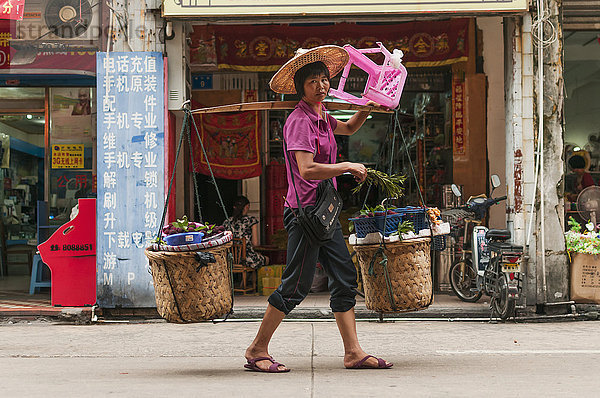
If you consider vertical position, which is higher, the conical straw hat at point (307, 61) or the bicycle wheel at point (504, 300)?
the conical straw hat at point (307, 61)

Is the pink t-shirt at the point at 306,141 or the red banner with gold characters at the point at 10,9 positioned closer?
the pink t-shirt at the point at 306,141

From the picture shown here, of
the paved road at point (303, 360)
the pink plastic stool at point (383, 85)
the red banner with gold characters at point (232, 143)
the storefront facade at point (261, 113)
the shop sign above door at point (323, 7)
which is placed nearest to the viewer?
the paved road at point (303, 360)

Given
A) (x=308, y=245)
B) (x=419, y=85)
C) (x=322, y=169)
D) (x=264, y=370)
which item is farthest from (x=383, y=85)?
(x=419, y=85)

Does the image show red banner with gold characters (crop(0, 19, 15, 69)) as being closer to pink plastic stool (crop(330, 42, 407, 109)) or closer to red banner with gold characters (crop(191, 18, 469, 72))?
red banner with gold characters (crop(191, 18, 469, 72))

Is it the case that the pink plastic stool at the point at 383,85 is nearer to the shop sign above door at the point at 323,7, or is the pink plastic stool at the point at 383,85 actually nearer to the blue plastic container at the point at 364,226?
the blue plastic container at the point at 364,226

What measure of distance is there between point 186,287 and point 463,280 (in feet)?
17.6

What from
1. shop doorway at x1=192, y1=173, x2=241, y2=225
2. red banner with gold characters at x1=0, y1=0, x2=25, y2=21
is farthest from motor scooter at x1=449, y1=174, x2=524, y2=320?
red banner with gold characters at x1=0, y1=0, x2=25, y2=21

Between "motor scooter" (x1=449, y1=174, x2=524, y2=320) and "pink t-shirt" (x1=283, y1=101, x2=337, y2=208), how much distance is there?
3.63 meters

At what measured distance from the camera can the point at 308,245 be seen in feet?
16.1

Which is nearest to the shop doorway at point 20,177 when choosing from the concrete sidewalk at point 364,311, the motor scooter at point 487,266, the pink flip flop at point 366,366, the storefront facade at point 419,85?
the storefront facade at point 419,85

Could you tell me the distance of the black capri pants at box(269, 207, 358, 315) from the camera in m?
4.87

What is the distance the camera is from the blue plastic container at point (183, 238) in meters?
4.94

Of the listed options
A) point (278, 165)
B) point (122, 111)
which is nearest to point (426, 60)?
point (278, 165)

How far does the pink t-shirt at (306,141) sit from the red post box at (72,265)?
4.10 meters
